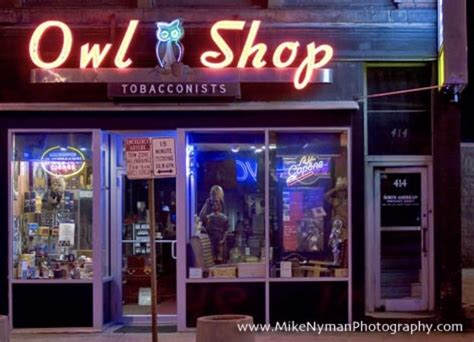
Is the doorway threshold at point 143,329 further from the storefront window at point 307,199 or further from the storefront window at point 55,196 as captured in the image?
the storefront window at point 307,199

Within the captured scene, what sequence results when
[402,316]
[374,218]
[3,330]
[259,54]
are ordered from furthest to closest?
[374,218], [402,316], [259,54], [3,330]

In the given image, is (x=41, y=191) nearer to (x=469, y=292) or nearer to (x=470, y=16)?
(x=469, y=292)

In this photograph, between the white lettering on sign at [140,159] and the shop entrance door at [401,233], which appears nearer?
the white lettering on sign at [140,159]

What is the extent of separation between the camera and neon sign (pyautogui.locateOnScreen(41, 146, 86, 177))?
12.8 metres

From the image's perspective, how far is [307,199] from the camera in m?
12.8

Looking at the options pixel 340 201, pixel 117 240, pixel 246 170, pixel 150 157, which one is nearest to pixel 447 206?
pixel 340 201

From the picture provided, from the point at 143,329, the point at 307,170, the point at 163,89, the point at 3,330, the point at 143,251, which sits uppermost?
the point at 163,89

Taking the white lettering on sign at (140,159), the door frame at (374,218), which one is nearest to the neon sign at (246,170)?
the door frame at (374,218)

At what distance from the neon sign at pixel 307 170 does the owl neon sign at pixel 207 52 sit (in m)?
1.19

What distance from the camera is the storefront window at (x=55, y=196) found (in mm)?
12734

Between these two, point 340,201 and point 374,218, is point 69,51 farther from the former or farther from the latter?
point 374,218

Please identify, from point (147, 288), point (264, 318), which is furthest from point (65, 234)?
point (264, 318)

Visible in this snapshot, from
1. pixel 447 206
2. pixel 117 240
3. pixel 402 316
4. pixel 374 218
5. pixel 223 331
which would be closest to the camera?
pixel 223 331

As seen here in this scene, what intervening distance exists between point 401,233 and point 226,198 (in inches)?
112
